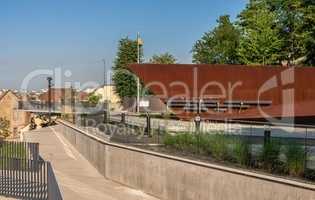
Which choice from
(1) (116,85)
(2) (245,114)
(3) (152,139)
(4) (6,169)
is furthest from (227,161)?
(1) (116,85)

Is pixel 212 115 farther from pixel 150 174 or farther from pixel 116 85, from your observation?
pixel 116 85

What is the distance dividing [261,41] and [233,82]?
22581mm

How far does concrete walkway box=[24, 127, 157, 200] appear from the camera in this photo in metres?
19.1

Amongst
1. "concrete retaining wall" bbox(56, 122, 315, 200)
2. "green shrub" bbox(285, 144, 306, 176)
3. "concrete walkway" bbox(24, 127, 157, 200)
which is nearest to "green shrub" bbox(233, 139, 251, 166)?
"concrete retaining wall" bbox(56, 122, 315, 200)

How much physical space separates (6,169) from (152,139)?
264 inches

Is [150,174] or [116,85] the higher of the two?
[116,85]

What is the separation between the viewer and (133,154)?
2062 cm

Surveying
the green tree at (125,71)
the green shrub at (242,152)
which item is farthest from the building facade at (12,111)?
the green shrub at (242,152)

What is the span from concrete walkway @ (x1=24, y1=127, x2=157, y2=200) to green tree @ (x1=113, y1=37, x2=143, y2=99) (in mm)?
33781

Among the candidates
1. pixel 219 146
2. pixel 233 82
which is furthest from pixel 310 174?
pixel 233 82

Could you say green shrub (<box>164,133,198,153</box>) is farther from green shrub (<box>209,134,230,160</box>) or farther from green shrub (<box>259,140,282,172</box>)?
green shrub (<box>259,140,282,172</box>)

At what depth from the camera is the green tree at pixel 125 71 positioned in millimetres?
68938

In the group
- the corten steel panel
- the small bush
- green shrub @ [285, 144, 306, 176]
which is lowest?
the small bush

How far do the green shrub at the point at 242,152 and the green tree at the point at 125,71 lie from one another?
165 feet
